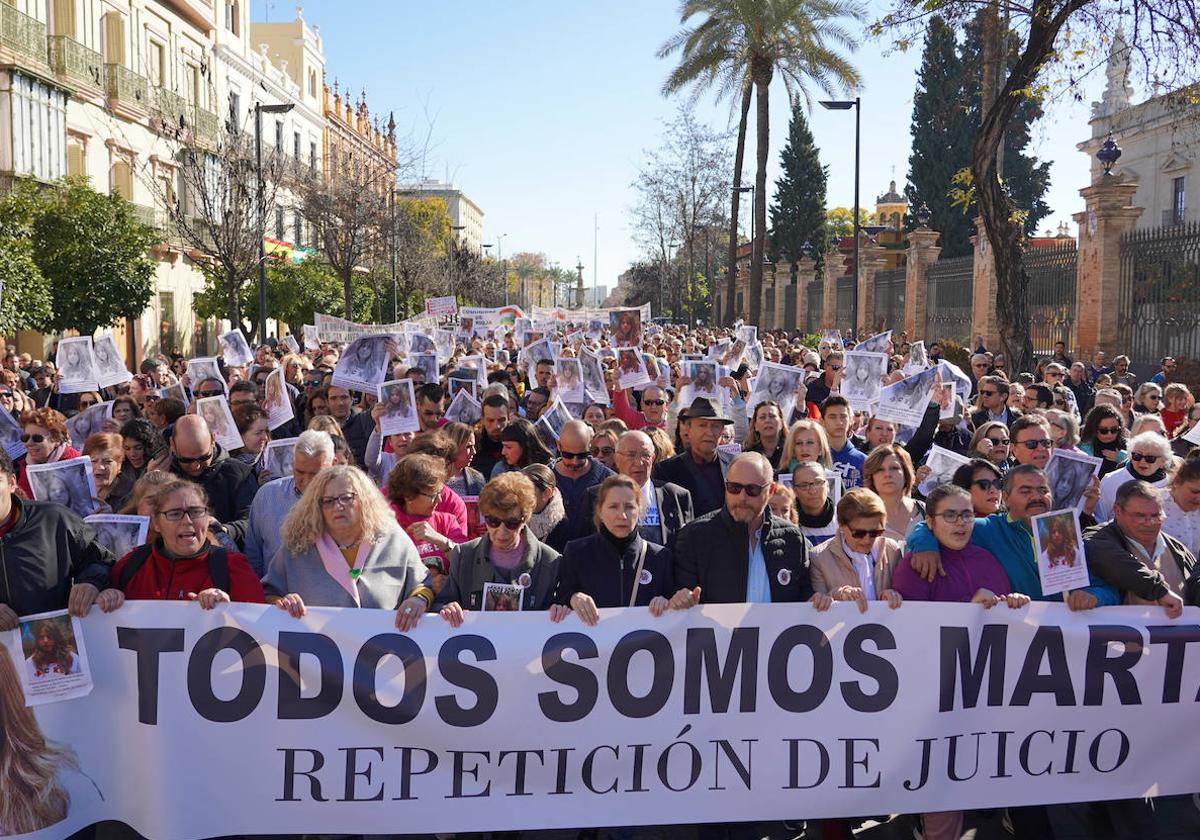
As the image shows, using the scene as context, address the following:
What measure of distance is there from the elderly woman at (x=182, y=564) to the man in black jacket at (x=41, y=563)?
13 cm

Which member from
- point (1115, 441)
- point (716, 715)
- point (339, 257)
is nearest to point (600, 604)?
point (716, 715)

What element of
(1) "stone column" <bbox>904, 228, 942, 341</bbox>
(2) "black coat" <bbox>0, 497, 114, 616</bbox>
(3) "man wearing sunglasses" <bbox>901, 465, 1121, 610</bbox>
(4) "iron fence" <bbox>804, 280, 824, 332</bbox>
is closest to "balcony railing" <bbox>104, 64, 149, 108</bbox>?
(1) "stone column" <bbox>904, 228, 942, 341</bbox>

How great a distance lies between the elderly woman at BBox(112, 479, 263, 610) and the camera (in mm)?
4625

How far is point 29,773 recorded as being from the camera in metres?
4.41

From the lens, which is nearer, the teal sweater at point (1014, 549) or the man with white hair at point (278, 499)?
the teal sweater at point (1014, 549)

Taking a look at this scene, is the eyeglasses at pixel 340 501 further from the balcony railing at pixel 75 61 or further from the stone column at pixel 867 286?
the stone column at pixel 867 286

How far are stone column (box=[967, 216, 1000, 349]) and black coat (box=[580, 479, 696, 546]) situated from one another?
19.4 metres

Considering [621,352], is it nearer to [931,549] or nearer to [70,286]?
[931,549]

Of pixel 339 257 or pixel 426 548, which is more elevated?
pixel 339 257

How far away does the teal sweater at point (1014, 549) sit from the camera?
16.8 feet

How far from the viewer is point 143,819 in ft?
14.9

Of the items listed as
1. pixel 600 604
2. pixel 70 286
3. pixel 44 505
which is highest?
pixel 70 286

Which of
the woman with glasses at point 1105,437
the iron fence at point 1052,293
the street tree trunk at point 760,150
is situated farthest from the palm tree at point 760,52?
the woman with glasses at point 1105,437

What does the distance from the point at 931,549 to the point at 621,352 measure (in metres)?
7.26
